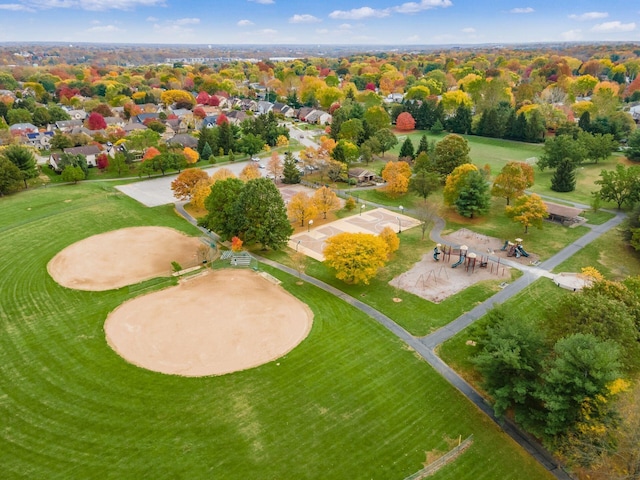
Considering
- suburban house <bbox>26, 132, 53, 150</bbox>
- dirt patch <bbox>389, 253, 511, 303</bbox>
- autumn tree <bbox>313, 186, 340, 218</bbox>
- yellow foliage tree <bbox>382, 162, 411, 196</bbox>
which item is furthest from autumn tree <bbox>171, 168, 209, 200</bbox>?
suburban house <bbox>26, 132, 53, 150</bbox>

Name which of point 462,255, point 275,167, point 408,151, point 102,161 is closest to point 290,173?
point 275,167

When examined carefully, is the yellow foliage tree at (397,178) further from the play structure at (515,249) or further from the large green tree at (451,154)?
the play structure at (515,249)

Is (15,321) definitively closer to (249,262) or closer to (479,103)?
(249,262)

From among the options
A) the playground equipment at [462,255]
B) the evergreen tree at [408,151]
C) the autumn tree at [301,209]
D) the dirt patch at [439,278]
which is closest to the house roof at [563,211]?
the dirt patch at [439,278]

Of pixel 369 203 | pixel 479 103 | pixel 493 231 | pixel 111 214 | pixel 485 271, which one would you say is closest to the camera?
pixel 485 271

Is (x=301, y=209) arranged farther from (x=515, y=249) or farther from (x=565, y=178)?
(x=565, y=178)

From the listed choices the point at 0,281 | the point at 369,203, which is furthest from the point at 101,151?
the point at 369,203
